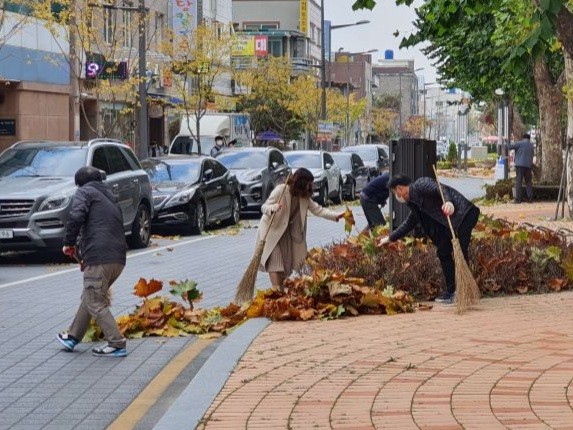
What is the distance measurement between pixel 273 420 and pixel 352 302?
5277mm

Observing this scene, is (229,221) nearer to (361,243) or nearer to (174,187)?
(174,187)

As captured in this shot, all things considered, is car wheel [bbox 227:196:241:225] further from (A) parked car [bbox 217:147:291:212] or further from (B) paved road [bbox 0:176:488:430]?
(B) paved road [bbox 0:176:488:430]

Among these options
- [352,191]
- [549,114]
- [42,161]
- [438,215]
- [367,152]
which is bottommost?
[352,191]

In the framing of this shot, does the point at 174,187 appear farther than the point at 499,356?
Yes

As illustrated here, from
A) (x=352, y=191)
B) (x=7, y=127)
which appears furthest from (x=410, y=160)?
(x=7, y=127)

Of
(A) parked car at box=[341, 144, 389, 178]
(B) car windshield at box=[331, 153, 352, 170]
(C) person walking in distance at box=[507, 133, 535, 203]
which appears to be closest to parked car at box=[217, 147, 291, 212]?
(C) person walking in distance at box=[507, 133, 535, 203]

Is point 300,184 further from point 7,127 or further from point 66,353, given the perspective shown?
point 7,127

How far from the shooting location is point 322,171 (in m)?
39.2

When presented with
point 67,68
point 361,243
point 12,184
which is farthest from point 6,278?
point 67,68

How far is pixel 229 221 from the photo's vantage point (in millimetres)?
31250

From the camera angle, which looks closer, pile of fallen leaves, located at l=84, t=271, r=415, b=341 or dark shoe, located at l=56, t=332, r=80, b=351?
dark shoe, located at l=56, t=332, r=80, b=351

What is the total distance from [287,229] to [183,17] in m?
46.6

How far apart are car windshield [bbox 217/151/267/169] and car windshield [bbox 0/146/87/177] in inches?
463

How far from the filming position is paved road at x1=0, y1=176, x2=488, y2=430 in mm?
9203
